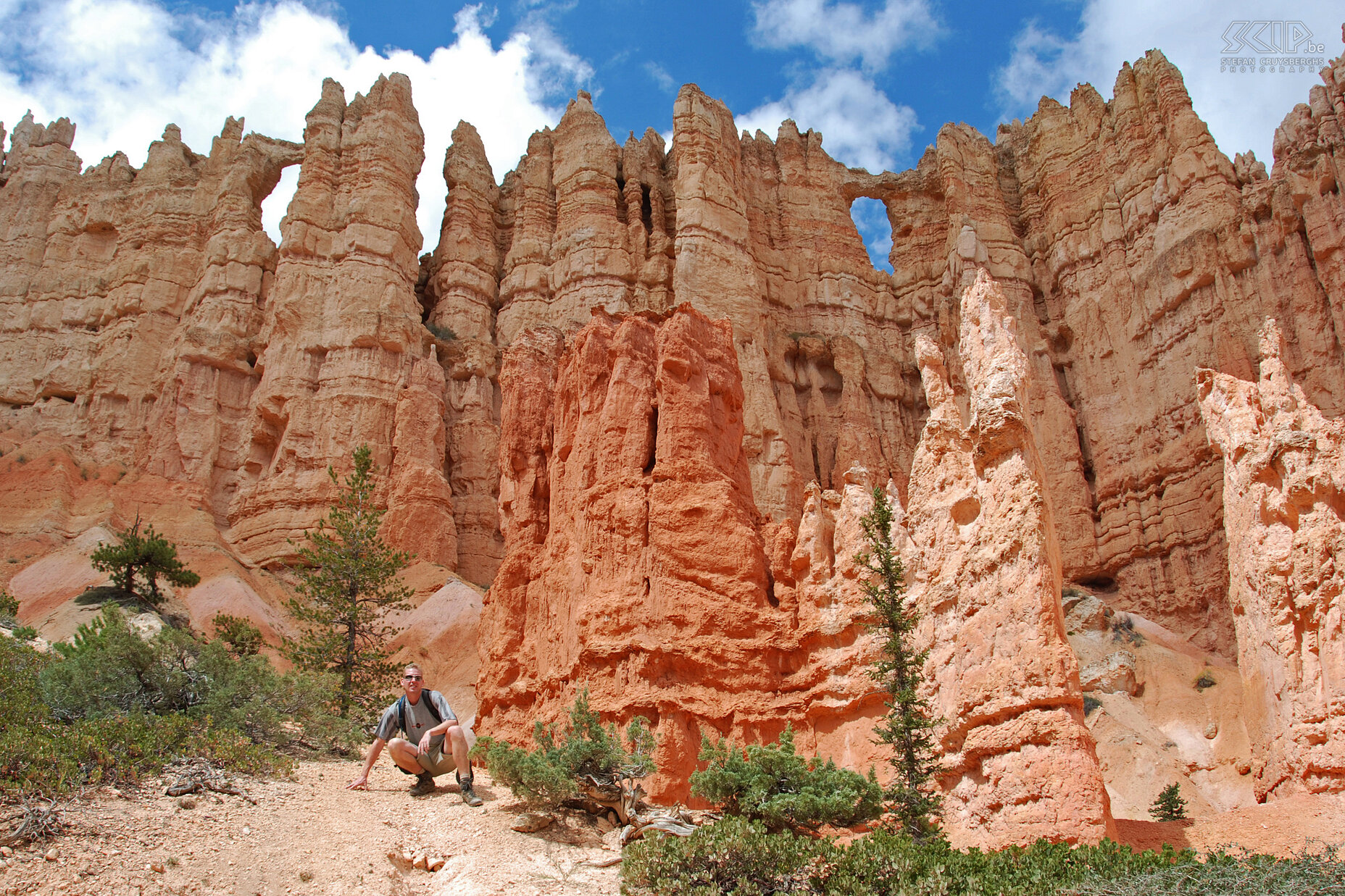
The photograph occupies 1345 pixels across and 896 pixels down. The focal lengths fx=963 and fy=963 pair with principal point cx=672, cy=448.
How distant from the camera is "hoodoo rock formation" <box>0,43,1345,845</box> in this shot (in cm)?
1327

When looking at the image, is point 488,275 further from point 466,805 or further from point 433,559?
point 466,805

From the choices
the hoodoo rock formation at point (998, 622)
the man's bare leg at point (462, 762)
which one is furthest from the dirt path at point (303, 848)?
the hoodoo rock formation at point (998, 622)

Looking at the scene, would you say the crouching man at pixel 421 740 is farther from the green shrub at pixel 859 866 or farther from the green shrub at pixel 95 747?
the green shrub at pixel 859 866

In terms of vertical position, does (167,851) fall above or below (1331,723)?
below

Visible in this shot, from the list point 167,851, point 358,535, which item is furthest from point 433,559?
point 167,851

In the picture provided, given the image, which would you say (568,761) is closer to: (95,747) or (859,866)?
(859,866)

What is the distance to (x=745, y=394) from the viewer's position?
3744cm

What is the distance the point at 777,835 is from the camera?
9.53m

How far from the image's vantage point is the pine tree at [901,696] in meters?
11.1

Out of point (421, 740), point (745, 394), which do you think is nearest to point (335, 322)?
point (745, 394)

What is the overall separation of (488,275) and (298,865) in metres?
38.1

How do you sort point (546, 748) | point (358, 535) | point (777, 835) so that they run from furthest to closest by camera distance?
point (358, 535) → point (546, 748) → point (777, 835)

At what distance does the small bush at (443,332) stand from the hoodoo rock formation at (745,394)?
181mm

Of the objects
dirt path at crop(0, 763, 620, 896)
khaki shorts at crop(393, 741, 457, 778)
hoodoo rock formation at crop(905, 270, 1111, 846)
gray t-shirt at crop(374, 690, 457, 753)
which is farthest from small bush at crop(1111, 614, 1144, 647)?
gray t-shirt at crop(374, 690, 457, 753)
